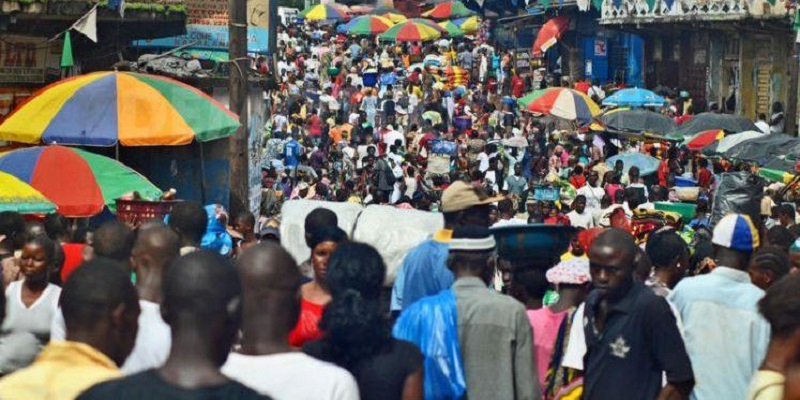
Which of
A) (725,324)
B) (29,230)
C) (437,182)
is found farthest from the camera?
(437,182)

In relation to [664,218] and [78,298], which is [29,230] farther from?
[664,218]

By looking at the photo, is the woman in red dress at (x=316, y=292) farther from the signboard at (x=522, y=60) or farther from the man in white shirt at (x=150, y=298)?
the signboard at (x=522, y=60)

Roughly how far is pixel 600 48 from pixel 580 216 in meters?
26.3

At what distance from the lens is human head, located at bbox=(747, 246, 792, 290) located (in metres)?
7.30

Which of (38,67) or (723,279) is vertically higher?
(38,67)

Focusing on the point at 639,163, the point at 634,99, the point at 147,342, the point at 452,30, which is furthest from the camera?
the point at 452,30

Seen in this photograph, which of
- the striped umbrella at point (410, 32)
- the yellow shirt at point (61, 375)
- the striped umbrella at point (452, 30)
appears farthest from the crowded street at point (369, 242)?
the striped umbrella at point (452, 30)

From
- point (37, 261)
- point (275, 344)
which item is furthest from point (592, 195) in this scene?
point (275, 344)

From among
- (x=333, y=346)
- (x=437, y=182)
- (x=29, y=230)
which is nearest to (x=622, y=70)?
(x=437, y=182)

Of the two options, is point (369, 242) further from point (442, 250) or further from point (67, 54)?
point (67, 54)

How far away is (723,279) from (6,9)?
10.3 metres

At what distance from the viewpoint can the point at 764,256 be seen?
7355 millimetres

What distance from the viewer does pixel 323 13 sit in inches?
1980

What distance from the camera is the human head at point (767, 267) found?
730cm
